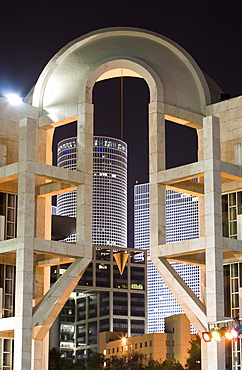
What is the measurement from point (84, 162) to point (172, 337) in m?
105

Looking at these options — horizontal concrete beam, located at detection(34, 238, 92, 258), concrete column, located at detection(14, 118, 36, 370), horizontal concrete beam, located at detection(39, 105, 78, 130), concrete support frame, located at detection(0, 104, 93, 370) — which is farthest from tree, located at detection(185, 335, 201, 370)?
concrete column, located at detection(14, 118, 36, 370)

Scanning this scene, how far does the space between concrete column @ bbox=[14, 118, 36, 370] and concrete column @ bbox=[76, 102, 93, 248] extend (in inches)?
119

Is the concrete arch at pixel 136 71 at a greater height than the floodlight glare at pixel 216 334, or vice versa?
the concrete arch at pixel 136 71

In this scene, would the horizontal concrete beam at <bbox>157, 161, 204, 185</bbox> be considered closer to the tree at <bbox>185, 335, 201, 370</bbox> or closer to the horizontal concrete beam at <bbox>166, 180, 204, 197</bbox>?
the horizontal concrete beam at <bbox>166, 180, 204, 197</bbox>

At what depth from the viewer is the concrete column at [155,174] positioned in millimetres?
39719

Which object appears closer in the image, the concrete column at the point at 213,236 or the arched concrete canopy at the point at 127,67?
the concrete column at the point at 213,236

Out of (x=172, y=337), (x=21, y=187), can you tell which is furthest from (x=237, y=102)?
(x=172, y=337)

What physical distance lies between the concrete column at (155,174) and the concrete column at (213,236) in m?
3.22

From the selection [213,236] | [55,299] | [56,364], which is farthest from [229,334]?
[56,364]

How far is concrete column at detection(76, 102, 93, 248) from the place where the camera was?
39719 millimetres

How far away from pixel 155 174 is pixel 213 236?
18.1 feet

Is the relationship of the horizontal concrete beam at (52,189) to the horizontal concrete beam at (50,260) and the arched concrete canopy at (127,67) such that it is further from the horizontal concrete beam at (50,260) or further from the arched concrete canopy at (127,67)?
the arched concrete canopy at (127,67)

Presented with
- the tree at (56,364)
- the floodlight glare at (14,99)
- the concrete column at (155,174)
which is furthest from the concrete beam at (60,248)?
the tree at (56,364)

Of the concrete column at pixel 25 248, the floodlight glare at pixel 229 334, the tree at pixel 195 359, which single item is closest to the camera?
the floodlight glare at pixel 229 334
